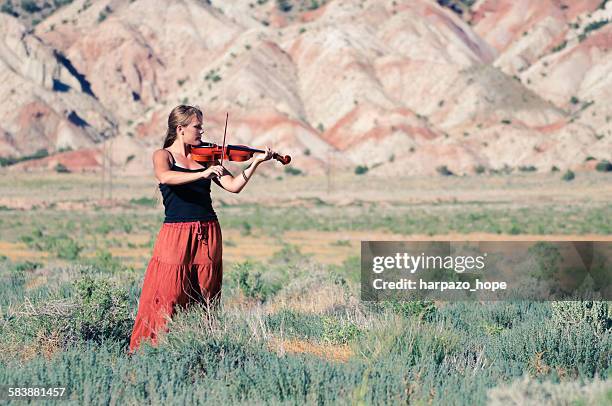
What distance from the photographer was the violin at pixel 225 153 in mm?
7301

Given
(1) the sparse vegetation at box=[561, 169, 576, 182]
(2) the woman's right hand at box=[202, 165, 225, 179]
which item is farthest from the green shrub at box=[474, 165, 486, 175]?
(2) the woman's right hand at box=[202, 165, 225, 179]

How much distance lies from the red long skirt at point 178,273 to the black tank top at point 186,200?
0.05m

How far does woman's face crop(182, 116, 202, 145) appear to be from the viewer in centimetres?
748

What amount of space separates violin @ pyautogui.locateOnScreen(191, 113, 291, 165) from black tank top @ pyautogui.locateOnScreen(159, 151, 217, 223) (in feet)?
0.39

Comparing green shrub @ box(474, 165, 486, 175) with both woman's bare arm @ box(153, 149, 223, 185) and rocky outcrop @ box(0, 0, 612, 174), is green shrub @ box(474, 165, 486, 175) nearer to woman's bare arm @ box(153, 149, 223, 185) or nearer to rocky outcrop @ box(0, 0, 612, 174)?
rocky outcrop @ box(0, 0, 612, 174)

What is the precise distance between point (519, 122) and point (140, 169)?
3198 centimetres

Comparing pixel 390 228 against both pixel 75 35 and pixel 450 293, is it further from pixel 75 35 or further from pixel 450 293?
pixel 75 35

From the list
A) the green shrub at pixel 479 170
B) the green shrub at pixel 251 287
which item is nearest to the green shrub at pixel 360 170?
the green shrub at pixel 479 170

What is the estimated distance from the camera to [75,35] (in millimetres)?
106125

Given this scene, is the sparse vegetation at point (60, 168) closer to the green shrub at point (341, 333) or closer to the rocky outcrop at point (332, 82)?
the rocky outcrop at point (332, 82)

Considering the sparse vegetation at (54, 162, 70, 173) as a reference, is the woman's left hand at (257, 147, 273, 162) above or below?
below

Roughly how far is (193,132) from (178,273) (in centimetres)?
105

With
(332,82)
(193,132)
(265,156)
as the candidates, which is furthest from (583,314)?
(332,82)

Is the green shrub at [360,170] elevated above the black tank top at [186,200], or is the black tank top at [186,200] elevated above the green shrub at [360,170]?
the green shrub at [360,170]
